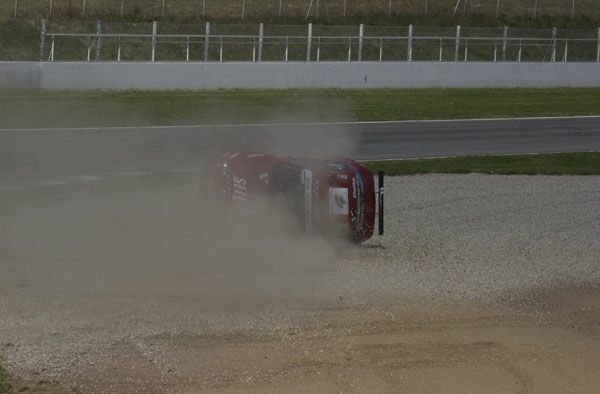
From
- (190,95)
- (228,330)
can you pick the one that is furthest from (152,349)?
(190,95)

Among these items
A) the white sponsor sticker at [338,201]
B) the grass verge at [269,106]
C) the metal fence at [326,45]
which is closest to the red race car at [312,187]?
the white sponsor sticker at [338,201]

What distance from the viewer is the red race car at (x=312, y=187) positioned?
12281 mm

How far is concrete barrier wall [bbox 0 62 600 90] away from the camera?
31734 mm

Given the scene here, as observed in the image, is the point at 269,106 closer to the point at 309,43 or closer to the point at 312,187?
the point at 309,43

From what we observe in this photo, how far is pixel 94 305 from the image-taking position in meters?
10.2

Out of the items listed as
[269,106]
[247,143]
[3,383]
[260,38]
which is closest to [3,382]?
[3,383]

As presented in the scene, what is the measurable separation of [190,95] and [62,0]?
40.5 ft

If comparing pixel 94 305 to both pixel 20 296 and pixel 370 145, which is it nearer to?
pixel 20 296

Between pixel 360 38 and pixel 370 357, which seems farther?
pixel 360 38

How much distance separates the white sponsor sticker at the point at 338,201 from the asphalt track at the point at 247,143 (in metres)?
6.25

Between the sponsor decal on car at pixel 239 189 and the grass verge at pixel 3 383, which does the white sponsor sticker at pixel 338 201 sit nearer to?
the sponsor decal on car at pixel 239 189

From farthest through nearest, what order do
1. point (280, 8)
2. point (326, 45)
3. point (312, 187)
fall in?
1. point (280, 8)
2. point (326, 45)
3. point (312, 187)

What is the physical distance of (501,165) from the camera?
21.5 metres

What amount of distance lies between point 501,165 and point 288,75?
590 inches
